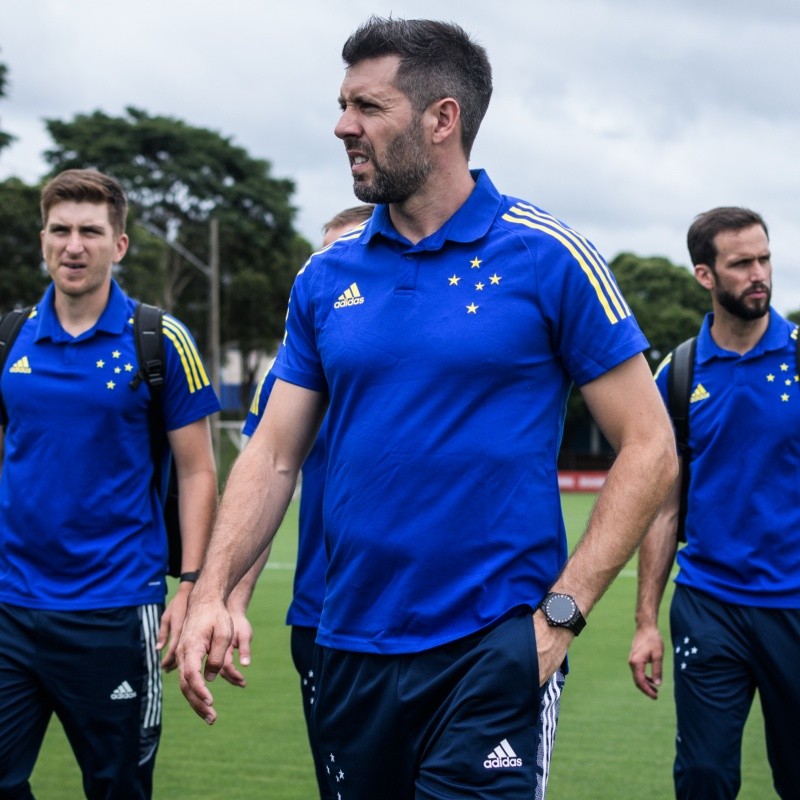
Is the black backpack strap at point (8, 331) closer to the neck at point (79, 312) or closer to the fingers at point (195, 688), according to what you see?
the neck at point (79, 312)

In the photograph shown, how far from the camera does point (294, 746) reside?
8.75 meters

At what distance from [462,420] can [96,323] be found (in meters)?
2.40

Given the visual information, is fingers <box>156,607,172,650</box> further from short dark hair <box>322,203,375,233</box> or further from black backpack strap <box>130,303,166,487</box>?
short dark hair <box>322,203,375,233</box>

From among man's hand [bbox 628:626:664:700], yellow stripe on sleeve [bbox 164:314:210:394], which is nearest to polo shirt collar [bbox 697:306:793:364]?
man's hand [bbox 628:626:664:700]

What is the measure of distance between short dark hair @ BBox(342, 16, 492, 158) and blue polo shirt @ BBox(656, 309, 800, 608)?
2.56 m

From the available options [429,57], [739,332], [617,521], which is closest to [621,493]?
[617,521]

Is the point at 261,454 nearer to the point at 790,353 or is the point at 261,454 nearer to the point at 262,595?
the point at 790,353

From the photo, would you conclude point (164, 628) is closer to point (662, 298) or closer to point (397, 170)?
point (397, 170)

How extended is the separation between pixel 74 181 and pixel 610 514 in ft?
9.80

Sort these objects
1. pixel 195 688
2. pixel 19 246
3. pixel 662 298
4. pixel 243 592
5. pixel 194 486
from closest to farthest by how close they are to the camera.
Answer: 1. pixel 195 688
2. pixel 243 592
3. pixel 194 486
4. pixel 19 246
5. pixel 662 298

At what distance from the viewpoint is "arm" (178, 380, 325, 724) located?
3457mm

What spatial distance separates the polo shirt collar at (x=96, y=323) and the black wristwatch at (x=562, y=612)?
8.42ft

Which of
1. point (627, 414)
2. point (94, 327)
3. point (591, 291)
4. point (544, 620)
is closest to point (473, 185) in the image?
point (591, 291)

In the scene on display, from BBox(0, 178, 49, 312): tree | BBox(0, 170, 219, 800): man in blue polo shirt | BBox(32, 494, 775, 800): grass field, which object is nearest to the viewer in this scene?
BBox(0, 170, 219, 800): man in blue polo shirt
